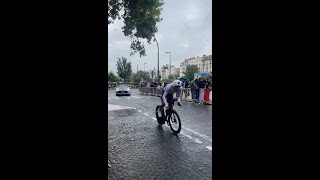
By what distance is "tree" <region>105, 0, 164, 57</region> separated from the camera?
956 centimetres

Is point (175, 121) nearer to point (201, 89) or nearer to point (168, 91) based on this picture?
point (168, 91)

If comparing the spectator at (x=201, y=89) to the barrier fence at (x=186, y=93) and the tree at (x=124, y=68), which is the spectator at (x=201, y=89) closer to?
the barrier fence at (x=186, y=93)

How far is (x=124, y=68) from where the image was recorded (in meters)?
69.8

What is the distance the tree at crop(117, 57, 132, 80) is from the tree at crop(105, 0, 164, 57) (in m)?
58.6

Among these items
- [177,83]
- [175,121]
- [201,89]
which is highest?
[177,83]

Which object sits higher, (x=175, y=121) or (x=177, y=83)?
(x=177, y=83)

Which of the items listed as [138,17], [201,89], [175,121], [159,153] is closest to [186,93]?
[201,89]

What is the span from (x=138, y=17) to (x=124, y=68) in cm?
6078

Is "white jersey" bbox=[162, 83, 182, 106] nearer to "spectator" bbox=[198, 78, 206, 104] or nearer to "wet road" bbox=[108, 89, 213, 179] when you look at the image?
"wet road" bbox=[108, 89, 213, 179]

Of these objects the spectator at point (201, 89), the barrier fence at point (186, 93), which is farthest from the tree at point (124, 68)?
the spectator at point (201, 89)
